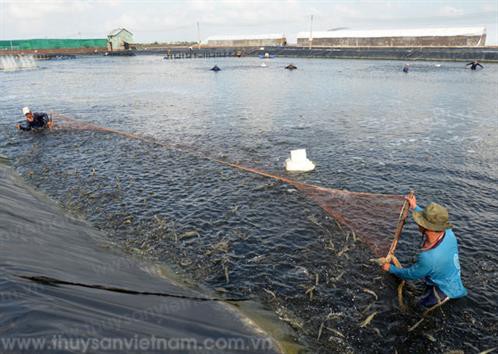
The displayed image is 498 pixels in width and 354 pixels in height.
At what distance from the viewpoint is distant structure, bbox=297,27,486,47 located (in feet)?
Result: 411

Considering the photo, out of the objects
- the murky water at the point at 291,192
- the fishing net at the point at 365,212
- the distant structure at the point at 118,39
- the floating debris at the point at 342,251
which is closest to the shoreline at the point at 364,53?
the distant structure at the point at 118,39

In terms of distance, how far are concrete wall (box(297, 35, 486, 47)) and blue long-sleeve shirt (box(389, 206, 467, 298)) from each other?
14958 cm

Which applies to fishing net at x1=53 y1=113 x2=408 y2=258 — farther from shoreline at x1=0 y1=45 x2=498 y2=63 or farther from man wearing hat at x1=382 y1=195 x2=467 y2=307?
shoreline at x1=0 y1=45 x2=498 y2=63

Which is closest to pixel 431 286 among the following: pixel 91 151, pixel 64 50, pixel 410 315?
pixel 410 315

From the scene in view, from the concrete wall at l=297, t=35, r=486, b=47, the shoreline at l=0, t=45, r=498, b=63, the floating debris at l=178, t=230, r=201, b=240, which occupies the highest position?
the concrete wall at l=297, t=35, r=486, b=47

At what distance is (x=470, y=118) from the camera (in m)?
34.5

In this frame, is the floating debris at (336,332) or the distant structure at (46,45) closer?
the floating debris at (336,332)

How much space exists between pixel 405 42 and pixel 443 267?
15425cm

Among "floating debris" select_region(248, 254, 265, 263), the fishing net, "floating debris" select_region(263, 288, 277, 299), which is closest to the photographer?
"floating debris" select_region(263, 288, 277, 299)

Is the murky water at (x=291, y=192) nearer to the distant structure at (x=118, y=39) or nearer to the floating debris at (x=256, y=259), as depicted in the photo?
the floating debris at (x=256, y=259)

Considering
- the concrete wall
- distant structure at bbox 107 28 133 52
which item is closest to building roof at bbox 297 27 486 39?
the concrete wall

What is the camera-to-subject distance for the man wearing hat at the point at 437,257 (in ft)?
27.9

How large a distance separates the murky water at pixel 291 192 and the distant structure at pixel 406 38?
106733 millimetres

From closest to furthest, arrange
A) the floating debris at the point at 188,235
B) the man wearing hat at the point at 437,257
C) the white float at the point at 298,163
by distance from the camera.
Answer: the man wearing hat at the point at 437,257
the floating debris at the point at 188,235
the white float at the point at 298,163
